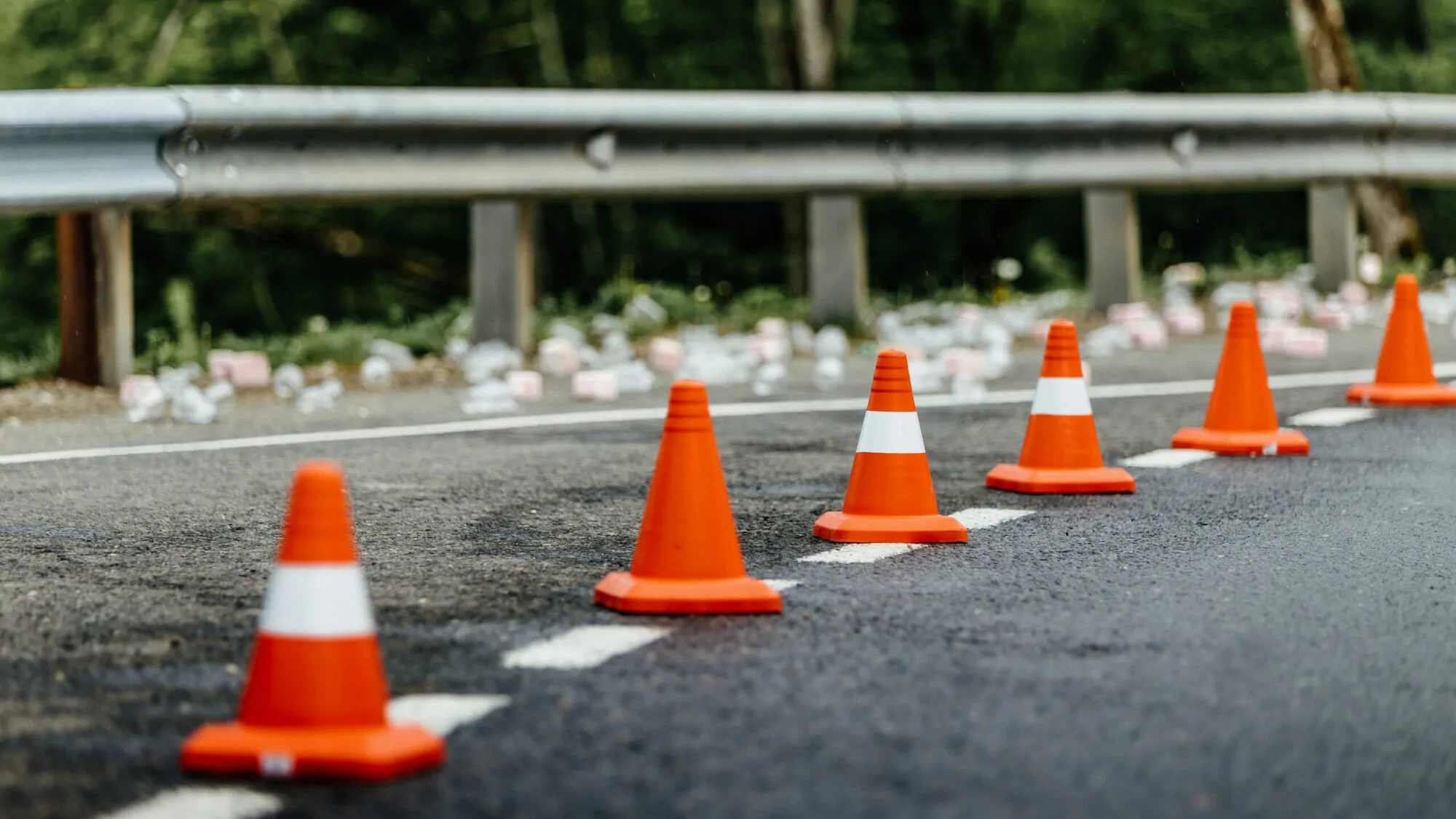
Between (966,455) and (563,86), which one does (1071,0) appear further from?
(966,455)

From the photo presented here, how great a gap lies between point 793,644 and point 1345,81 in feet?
44.3

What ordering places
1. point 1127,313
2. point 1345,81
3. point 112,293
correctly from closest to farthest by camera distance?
point 112,293 < point 1127,313 < point 1345,81

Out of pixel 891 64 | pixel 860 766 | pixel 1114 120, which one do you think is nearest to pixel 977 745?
pixel 860 766

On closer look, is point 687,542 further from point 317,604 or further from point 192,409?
point 192,409

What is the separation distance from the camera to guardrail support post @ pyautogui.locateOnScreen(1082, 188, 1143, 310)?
13438 mm

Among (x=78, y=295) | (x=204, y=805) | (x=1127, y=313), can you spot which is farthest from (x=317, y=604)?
(x=1127, y=313)

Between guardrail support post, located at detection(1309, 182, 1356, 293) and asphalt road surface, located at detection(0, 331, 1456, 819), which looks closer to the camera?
asphalt road surface, located at detection(0, 331, 1456, 819)

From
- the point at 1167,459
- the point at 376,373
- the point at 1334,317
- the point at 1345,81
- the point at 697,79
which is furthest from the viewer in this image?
the point at 697,79

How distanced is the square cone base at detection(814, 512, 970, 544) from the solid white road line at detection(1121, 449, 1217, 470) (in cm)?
184

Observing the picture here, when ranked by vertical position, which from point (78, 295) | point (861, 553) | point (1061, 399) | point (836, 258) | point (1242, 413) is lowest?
point (861, 553)

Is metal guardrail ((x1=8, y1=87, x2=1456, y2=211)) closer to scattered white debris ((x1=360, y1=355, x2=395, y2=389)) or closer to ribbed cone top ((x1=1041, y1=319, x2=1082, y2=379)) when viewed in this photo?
scattered white debris ((x1=360, y1=355, x2=395, y2=389))

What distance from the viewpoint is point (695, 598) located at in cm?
514

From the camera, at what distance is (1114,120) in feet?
43.1

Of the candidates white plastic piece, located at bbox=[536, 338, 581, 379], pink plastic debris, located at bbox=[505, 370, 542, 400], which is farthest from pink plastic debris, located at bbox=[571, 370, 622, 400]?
white plastic piece, located at bbox=[536, 338, 581, 379]
